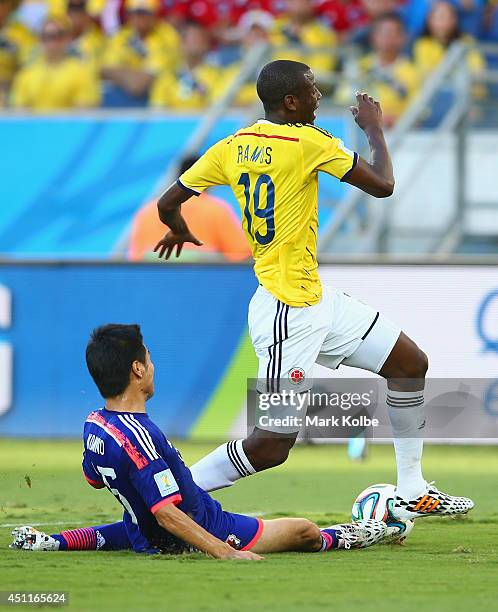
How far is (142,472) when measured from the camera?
531 centimetres

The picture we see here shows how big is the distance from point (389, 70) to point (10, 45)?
513 cm

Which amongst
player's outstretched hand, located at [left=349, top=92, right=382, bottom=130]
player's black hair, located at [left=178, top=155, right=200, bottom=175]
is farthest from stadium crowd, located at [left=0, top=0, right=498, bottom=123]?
player's outstretched hand, located at [left=349, top=92, right=382, bottom=130]

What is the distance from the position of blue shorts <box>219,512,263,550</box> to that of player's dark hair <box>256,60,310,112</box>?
200cm

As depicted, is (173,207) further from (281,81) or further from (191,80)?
(191,80)

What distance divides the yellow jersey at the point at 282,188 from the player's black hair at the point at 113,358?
0.99 m

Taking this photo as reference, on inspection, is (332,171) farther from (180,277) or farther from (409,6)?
(409,6)

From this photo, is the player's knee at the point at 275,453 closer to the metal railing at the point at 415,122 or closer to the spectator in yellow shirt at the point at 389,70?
the metal railing at the point at 415,122

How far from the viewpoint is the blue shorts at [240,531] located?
18.2 ft

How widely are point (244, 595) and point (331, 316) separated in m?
2.00

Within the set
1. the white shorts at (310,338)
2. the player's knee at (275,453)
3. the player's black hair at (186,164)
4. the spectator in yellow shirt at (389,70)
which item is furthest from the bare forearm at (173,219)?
the spectator in yellow shirt at (389,70)

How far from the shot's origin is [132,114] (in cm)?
1357

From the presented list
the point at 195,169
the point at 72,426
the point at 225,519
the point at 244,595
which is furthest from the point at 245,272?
the point at 244,595

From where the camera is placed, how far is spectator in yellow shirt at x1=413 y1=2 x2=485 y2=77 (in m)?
13.5

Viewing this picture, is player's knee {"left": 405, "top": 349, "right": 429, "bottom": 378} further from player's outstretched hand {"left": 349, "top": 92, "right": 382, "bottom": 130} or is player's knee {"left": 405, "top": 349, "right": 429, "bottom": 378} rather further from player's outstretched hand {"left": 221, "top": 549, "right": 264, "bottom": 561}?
player's outstretched hand {"left": 221, "top": 549, "right": 264, "bottom": 561}
